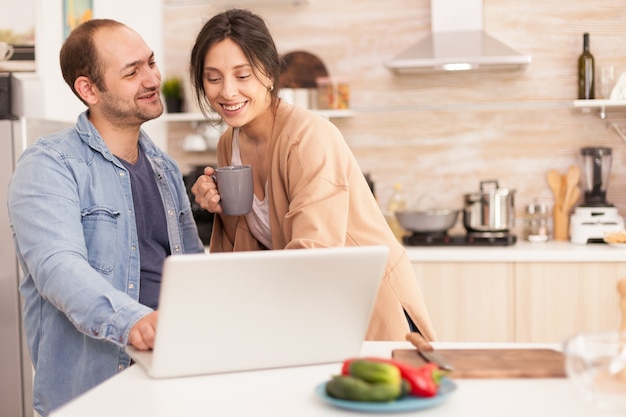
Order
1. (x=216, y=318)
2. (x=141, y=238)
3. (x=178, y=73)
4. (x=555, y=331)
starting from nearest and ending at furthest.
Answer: (x=216, y=318) → (x=141, y=238) → (x=555, y=331) → (x=178, y=73)

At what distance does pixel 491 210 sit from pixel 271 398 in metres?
2.85

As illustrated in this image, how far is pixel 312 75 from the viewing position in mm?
4469

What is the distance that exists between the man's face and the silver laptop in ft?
3.11

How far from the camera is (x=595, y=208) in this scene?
4.02 meters

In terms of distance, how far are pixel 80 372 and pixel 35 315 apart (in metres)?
0.19

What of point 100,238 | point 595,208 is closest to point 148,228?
point 100,238

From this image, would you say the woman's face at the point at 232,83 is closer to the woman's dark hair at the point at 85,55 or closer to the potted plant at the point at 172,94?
the woman's dark hair at the point at 85,55

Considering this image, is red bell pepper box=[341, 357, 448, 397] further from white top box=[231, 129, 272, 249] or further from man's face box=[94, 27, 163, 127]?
man's face box=[94, 27, 163, 127]

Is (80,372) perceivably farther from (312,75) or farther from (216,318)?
(312,75)

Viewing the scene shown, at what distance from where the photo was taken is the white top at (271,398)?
1225 mm

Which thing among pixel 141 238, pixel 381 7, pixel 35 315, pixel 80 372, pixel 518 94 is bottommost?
pixel 80 372

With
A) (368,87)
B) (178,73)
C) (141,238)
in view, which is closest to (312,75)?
(368,87)

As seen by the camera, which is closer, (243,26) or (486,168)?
(243,26)

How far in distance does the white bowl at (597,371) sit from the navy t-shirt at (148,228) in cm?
129
